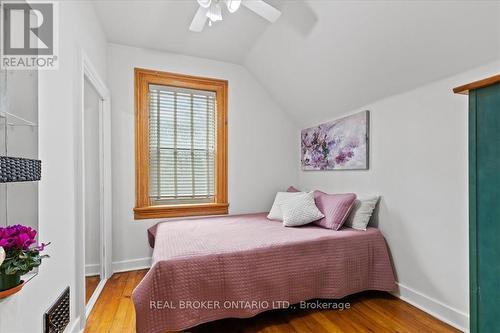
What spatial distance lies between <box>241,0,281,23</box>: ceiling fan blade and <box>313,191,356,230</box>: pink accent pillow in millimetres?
1805

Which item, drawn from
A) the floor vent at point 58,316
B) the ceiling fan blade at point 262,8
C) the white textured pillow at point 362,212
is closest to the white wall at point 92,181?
the floor vent at point 58,316

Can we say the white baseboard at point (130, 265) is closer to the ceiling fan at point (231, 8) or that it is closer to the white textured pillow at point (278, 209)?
the white textured pillow at point (278, 209)

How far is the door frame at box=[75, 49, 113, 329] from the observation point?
1798mm

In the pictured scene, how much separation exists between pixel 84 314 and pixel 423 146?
2.96 m

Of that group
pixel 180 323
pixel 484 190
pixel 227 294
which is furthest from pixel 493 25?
pixel 180 323

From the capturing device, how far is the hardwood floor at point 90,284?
7.05 feet

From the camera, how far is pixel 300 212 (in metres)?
2.69

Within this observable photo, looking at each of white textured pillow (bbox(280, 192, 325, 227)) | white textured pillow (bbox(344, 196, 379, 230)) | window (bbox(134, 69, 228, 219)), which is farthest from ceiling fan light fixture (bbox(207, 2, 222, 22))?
white textured pillow (bbox(344, 196, 379, 230))

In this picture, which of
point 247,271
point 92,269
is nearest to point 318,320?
point 247,271

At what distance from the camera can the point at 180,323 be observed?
1.65 metres

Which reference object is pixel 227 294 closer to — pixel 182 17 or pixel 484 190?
pixel 484 190

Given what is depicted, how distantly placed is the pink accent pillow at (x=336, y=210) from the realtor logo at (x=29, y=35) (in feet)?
8.18

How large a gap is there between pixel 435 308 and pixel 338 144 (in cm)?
174

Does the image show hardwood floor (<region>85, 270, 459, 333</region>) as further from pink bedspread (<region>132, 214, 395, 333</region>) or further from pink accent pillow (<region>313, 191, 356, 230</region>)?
pink accent pillow (<region>313, 191, 356, 230</region>)
